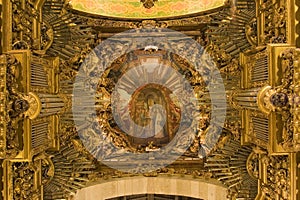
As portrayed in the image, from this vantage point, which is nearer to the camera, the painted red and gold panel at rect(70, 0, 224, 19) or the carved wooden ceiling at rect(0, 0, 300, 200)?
the carved wooden ceiling at rect(0, 0, 300, 200)

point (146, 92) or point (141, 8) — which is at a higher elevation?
point (141, 8)

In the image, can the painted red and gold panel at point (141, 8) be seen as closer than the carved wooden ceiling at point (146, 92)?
No

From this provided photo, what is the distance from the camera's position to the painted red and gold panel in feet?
33.9

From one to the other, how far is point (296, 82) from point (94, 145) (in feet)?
17.8

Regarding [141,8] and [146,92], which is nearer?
[141,8]

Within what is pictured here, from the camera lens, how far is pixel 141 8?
10.6m

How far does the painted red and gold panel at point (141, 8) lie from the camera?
1034 centimetres

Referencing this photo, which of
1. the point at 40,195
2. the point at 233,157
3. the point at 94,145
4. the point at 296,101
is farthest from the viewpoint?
the point at 94,145

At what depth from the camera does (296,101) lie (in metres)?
6.88

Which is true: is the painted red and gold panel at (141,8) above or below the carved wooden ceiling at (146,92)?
above

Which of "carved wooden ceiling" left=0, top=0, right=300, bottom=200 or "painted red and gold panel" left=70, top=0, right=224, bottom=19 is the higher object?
"painted red and gold panel" left=70, top=0, right=224, bottom=19

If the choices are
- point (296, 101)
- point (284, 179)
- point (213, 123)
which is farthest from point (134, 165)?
point (296, 101)

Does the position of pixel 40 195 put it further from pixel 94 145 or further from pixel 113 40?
pixel 113 40

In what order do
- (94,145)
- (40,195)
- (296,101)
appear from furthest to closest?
1. (94,145)
2. (40,195)
3. (296,101)
